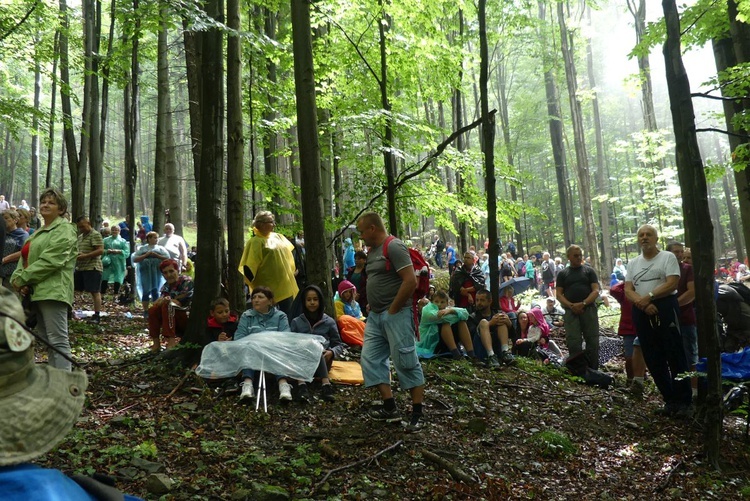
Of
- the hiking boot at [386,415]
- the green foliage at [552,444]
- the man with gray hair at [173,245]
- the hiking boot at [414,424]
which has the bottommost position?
the green foliage at [552,444]

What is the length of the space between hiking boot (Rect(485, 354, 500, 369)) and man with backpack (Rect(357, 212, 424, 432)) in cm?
329

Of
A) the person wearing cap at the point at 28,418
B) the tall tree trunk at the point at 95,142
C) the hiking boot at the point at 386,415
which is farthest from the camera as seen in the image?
the tall tree trunk at the point at 95,142

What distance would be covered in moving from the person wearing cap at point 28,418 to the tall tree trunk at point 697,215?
522cm

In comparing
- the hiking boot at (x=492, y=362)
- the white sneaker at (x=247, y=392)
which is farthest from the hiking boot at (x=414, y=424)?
the hiking boot at (x=492, y=362)

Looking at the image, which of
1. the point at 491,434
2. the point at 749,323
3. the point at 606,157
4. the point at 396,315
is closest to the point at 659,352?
the point at 749,323

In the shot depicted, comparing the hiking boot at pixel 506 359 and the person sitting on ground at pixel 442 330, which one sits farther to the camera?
the hiking boot at pixel 506 359

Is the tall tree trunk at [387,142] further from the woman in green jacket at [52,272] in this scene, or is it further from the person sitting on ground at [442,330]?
the woman in green jacket at [52,272]

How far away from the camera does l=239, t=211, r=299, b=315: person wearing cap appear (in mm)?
7320

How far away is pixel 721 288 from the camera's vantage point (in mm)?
7906

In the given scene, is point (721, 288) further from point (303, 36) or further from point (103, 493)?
point (103, 493)

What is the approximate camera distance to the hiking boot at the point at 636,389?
7836 millimetres

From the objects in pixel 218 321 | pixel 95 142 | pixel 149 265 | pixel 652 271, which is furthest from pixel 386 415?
pixel 95 142

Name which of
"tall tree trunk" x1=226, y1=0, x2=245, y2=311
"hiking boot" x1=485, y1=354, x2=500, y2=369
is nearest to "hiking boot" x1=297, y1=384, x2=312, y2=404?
"tall tree trunk" x1=226, y1=0, x2=245, y2=311

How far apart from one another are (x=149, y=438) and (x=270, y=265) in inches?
119
